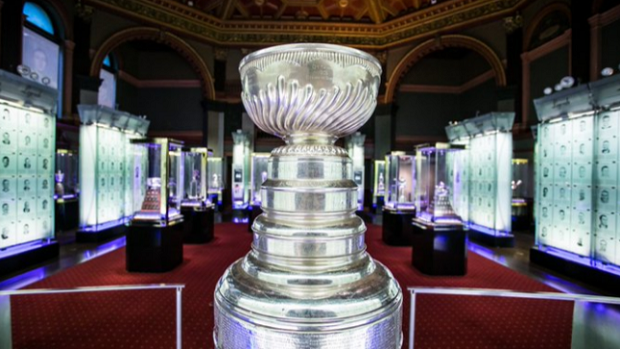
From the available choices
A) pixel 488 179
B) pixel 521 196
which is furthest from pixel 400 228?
pixel 521 196

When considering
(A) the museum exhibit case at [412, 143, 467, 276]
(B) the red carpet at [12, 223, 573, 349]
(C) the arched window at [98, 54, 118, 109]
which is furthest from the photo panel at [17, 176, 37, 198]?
(C) the arched window at [98, 54, 118, 109]

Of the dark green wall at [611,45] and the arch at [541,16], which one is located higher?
the arch at [541,16]

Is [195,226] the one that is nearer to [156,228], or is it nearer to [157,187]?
[157,187]

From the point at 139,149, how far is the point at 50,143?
153 centimetres

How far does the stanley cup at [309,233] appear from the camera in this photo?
0.69 m

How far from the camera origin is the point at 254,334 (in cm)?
69

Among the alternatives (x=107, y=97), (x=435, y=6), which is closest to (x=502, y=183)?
(x=435, y=6)

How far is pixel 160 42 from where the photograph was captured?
11906 mm

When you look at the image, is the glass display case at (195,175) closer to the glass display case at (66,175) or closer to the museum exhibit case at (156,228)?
the museum exhibit case at (156,228)

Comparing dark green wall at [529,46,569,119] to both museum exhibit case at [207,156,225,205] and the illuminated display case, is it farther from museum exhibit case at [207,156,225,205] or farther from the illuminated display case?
museum exhibit case at [207,156,225,205]

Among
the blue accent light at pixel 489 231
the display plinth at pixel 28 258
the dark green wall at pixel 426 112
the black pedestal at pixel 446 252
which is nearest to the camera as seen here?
the display plinth at pixel 28 258

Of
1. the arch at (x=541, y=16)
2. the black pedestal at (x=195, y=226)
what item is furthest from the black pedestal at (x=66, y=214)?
the arch at (x=541, y=16)

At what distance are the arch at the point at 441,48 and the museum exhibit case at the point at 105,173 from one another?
9014mm

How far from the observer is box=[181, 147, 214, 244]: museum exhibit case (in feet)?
23.4
